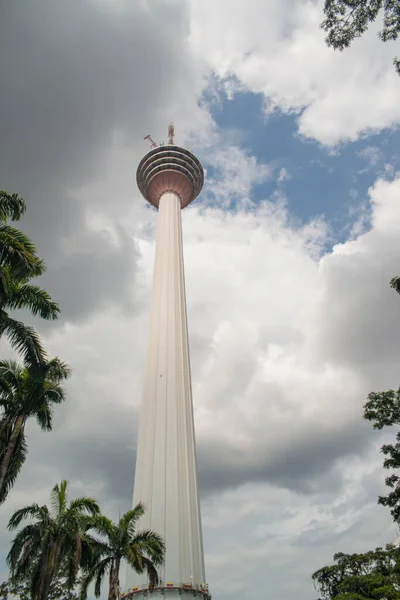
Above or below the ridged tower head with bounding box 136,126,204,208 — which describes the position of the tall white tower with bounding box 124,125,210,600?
below

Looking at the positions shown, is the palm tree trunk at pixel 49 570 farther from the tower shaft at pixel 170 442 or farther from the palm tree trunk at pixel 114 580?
the tower shaft at pixel 170 442

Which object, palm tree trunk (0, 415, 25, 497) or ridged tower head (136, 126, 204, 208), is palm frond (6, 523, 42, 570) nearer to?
palm tree trunk (0, 415, 25, 497)

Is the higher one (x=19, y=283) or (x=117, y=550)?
(x=19, y=283)

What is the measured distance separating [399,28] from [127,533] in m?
27.3

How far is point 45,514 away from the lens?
2447cm

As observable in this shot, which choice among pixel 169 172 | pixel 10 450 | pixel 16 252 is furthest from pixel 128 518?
pixel 169 172

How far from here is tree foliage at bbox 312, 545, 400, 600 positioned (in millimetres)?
44625

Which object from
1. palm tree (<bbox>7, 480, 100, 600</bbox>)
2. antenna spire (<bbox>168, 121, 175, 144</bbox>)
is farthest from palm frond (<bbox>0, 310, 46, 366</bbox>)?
antenna spire (<bbox>168, 121, 175, 144</bbox>)

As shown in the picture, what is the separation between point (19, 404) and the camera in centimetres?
2594

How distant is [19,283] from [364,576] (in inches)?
2001

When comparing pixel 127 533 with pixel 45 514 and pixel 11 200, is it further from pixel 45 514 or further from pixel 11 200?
pixel 11 200

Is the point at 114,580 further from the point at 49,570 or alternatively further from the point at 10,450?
the point at 10,450

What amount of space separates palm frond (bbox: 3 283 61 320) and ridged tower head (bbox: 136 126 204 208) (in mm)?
48218

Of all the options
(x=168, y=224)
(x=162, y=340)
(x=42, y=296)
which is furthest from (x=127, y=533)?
(x=168, y=224)
